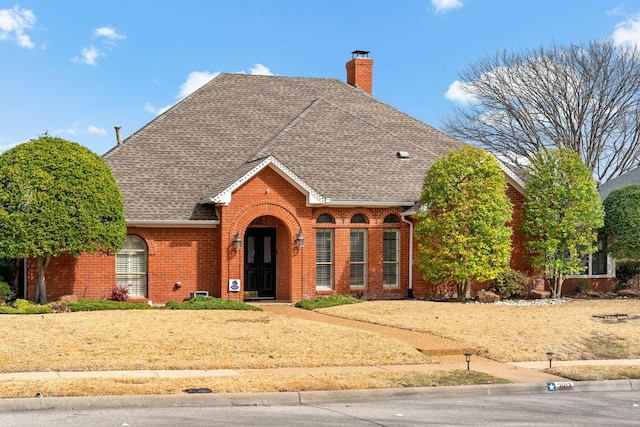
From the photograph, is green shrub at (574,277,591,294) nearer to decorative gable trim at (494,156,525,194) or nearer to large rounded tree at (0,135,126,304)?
decorative gable trim at (494,156,525,194)

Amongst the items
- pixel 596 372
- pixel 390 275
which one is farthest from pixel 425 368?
pixel 390 275

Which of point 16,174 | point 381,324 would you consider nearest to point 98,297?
point 16,174

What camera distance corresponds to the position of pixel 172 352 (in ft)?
55.6

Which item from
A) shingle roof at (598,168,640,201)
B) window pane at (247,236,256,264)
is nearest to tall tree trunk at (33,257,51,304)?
window pane at (247,236,256,264)

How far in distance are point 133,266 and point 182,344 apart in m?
11.2

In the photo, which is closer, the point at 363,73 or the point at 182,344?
the point at 182,344

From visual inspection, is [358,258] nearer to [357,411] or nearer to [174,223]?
[174,223]

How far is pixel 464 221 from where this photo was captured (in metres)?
28.3

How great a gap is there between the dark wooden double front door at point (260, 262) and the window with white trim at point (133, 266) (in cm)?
368

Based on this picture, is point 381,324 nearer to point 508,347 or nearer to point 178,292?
point 508,347

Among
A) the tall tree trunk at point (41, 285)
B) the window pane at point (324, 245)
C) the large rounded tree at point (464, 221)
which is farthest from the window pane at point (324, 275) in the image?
the tall tree trunk at point (41, 285)

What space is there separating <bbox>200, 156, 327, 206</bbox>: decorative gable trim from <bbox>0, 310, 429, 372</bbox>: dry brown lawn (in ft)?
20.9

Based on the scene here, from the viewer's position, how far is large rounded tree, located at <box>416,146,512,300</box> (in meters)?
28.2

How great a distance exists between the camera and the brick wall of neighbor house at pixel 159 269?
27.6 meters
